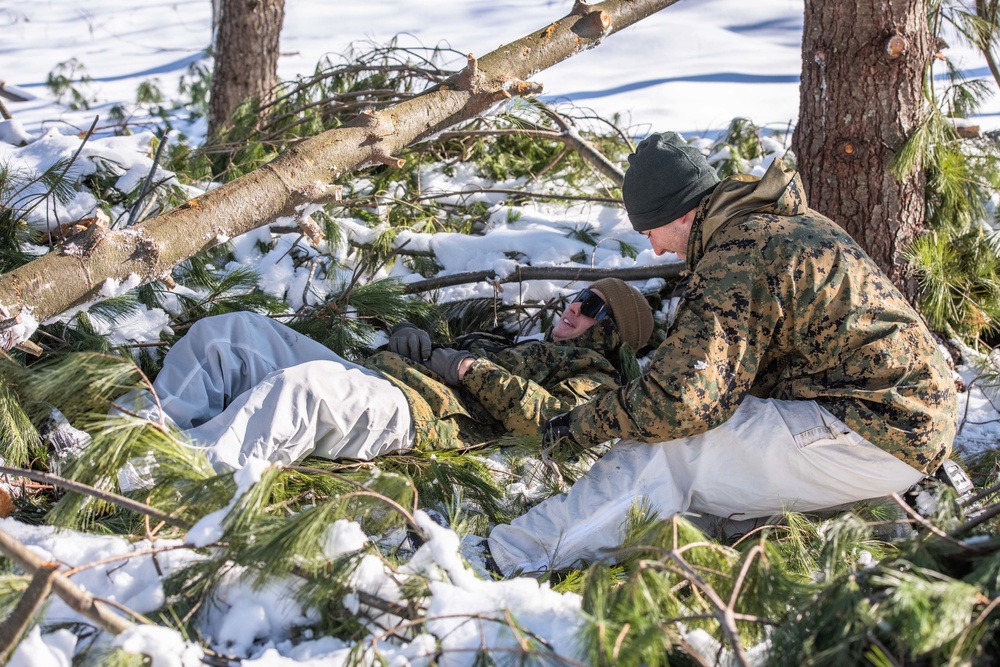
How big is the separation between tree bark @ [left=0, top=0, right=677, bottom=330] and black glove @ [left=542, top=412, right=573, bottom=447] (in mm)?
936

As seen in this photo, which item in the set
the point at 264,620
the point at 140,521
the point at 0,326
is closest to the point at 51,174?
the point at 0,326

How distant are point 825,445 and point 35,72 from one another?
370 inches

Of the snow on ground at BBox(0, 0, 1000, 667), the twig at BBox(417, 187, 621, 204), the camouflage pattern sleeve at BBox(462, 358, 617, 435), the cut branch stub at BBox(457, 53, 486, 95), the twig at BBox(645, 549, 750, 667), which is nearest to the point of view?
the twig at BBox(645, 549, 750, 667)

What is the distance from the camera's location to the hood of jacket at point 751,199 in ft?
6.85

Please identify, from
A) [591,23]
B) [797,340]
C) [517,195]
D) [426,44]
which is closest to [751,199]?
[797,340]

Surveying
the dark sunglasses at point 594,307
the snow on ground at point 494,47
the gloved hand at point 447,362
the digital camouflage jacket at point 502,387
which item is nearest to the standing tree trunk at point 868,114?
the dark sunglasses at point 594,307

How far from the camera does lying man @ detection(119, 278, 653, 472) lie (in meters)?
2.18

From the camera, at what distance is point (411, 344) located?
9.24ft

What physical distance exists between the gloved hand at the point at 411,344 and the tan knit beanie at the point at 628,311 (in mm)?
650

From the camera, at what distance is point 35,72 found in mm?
8883

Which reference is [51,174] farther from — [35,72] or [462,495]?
[35,72]

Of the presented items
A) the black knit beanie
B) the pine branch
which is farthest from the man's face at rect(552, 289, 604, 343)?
the pine branch

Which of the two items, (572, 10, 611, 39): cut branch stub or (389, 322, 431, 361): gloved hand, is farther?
(572, 10, 611, 39): cut branch stub

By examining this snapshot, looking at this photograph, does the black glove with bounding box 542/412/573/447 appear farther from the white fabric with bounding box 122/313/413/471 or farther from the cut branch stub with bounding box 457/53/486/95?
the cut branch stub with bounding box 457/53/486/95
